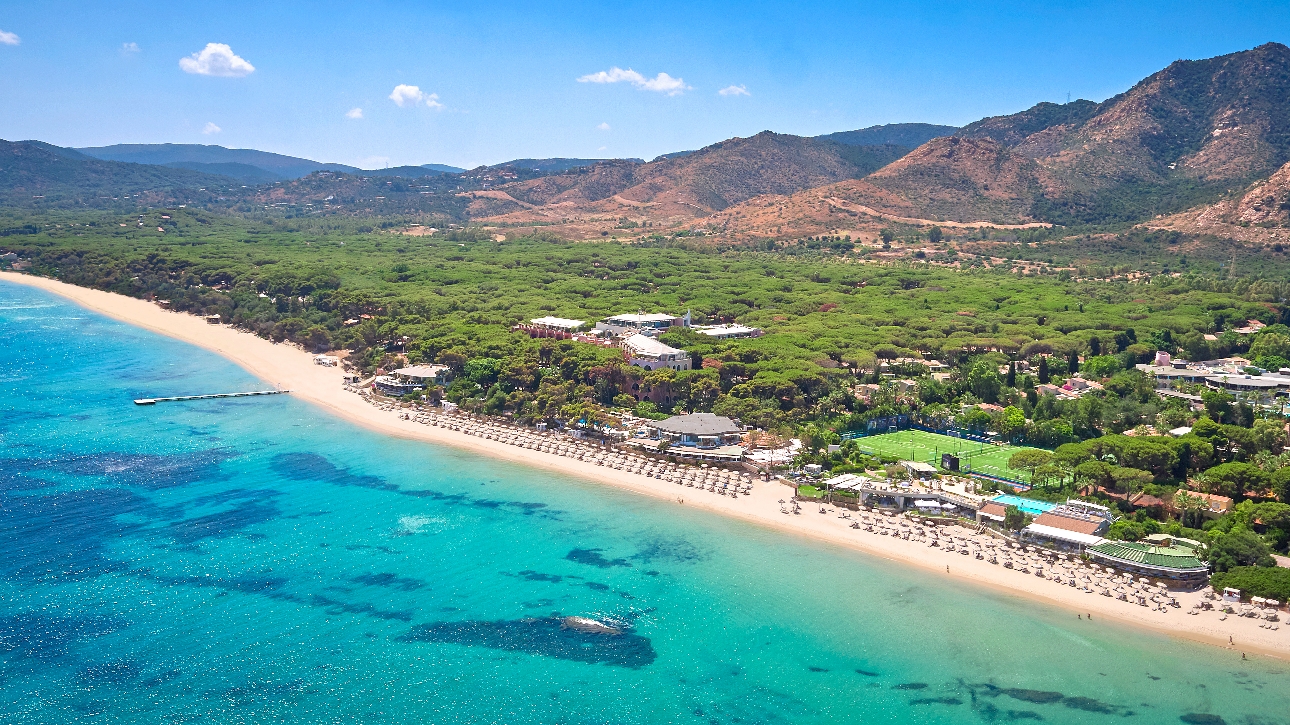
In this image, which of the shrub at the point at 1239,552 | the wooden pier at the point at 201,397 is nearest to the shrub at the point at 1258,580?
the shrub at the point at 1239,552

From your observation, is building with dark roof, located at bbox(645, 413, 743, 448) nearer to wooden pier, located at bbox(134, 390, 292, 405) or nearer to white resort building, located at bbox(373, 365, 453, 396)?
white resort building, located at bbox(373, 365, 453, 396)

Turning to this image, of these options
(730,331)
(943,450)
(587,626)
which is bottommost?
(587,626)

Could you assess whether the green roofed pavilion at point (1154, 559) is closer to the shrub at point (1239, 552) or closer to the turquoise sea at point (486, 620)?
the shrub at point (1239, 552)

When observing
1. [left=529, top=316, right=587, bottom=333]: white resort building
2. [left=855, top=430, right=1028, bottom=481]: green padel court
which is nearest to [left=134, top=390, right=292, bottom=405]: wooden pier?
[left=529, top=316, right=587, bottom=333]: white resort building

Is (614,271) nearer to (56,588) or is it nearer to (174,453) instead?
(174,453)

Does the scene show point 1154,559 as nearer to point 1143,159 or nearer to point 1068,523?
point 1068,523

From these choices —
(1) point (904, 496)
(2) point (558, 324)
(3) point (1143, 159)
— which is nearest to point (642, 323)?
(2) point (558, 324)

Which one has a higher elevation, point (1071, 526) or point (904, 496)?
point (1071, 526)
